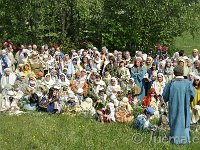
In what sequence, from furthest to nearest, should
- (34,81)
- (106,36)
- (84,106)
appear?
(106,36)
(34,81)
(84,106)

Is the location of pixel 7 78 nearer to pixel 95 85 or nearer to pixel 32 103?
pixel 32 103

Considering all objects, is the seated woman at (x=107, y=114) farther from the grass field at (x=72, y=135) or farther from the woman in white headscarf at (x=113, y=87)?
the woman in white headscarf at (x=113, y=87)

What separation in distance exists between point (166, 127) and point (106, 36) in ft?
47.1

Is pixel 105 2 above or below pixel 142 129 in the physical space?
above

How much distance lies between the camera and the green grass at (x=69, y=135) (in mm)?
10426

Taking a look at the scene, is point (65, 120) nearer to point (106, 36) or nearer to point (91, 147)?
point (91, 147)

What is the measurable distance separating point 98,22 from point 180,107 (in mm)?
16667

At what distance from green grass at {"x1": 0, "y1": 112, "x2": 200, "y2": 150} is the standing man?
0.29 metres

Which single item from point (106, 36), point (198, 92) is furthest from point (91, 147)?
point (106, 36)

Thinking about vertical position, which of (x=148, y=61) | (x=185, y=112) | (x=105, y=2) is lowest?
(x=185, y=112)

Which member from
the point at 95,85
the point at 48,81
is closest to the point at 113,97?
the point at 95,85

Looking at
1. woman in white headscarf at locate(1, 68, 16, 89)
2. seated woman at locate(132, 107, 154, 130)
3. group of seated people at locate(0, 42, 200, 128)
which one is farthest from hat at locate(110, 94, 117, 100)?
woman in white headscarf at locate(1, 68, 16, 89)

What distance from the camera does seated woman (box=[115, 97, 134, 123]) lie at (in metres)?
12.7

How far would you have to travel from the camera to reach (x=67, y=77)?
53.3 ft
